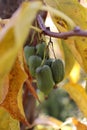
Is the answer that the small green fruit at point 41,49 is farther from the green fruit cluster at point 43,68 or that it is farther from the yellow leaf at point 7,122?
the yellow leaf at point 7,122

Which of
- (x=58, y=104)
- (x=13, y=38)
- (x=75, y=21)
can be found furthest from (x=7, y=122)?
(x=58, y=104)

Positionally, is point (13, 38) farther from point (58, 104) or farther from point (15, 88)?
point (58, 104)

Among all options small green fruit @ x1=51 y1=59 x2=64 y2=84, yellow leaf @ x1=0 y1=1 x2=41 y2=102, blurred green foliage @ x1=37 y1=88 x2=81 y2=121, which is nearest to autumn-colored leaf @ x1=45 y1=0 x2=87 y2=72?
small green fruit @ x1=51 y1=59 x2=64 y2=84

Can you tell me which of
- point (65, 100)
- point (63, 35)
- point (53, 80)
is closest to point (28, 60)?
point (53, 80)

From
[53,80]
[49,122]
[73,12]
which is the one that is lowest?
[49,122]

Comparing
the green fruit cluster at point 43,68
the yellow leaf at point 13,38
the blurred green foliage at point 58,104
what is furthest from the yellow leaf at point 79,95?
the blurred green foliage at point 58,104

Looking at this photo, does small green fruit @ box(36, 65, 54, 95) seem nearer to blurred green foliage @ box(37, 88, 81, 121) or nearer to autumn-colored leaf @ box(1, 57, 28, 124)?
autumn-colored leaf @ box(1, 57, 28, 124)

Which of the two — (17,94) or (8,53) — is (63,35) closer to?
(17,94)
